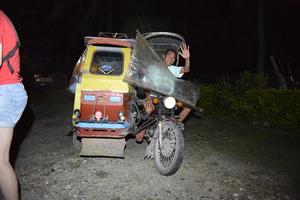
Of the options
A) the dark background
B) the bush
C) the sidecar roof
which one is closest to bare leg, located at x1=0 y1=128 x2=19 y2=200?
the sidecar roof

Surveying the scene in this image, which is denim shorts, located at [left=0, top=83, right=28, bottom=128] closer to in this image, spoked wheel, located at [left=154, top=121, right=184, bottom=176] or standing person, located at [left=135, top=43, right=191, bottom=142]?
spoked wheel, located at [left=154, top=121, right=184, bottom=176]

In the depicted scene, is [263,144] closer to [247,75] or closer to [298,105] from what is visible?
[298,105]

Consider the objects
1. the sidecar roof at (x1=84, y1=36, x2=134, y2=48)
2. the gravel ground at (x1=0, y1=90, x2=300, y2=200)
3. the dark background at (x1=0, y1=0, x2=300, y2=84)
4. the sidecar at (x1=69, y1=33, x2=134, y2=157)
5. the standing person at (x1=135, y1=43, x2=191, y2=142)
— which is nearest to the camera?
the gravel ground at (x1=0, y1=90, x2=300, y2=200)

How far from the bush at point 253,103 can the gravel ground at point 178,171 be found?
575 millimetres

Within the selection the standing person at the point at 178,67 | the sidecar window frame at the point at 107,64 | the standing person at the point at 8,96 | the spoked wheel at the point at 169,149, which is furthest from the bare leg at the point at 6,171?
the standing person at the point at 178,67

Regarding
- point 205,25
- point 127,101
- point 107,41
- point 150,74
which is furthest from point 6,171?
point 205,25

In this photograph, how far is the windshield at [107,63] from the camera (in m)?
6.12

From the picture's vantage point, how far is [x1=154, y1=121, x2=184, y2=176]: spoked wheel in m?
4.88

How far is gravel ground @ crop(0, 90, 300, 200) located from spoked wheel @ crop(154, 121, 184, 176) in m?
0.18

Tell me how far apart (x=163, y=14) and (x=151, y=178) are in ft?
70.7

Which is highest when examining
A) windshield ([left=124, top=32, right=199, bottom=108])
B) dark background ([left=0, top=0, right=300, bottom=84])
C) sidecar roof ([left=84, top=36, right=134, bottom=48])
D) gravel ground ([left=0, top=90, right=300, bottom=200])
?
dark background ([left=0, top=0, right=300, bottom=84])

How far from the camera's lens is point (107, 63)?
6.42 metres

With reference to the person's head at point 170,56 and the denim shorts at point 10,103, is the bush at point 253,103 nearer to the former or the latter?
the person's head at point 170,56

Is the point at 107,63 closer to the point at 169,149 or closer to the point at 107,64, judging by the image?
the point at 107,64
